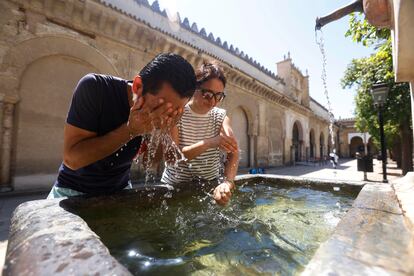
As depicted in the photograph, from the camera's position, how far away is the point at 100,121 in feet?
4.75

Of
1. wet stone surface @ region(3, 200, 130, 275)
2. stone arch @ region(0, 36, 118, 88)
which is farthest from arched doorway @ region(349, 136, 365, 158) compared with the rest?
wet stone surface @ region(3, 200, 130, 275)

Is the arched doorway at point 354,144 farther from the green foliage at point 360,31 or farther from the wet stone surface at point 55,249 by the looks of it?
the wet stone surface at point 55,249

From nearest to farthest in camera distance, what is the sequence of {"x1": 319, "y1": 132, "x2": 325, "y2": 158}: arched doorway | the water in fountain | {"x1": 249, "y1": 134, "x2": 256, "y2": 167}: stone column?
1. the water in fountain
2. {"x1": 249, "y1": 134, "x2": 256, "y2": 167}: stone column
3. {"x1": 319, "y1": 132, "x2": 325, "y2": 158}: arched doorway

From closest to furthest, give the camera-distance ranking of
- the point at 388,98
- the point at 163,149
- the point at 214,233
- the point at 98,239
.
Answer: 1. the point at 98,239
2. the point at 214,233
3. the point at 163,149
4. the point at 388,98

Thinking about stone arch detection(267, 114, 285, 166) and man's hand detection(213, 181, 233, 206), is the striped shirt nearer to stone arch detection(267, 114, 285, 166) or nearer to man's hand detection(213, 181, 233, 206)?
man's hand detection(213, 181, 233, 206)

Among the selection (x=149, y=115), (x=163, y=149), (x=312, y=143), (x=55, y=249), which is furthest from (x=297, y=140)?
(x=55, y=249)

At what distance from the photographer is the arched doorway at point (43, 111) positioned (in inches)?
243

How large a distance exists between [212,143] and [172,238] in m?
0.81

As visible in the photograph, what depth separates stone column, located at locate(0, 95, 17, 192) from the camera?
570cm

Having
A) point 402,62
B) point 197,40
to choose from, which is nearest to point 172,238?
point 402,62

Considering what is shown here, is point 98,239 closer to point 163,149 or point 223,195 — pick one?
point 223,195

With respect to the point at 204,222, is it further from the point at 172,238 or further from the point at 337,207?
the point at 337,207

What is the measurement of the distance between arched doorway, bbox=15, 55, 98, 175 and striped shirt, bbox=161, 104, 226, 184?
582cm

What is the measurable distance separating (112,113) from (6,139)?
6.11 m
